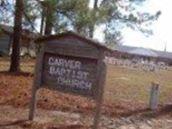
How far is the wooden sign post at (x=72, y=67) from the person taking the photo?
35.8ft

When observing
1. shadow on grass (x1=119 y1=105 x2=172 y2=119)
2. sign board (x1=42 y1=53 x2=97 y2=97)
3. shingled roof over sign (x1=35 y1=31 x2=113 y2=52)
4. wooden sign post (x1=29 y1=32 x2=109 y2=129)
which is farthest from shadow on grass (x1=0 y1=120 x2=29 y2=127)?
shadow on grass (x1=119 y1=105 x2=172 y2=119)

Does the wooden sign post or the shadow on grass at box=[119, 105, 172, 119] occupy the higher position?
the wooden sign post

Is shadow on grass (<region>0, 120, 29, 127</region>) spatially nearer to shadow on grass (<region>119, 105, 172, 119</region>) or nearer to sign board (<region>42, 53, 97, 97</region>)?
sign board (<region>42, 53, 97, 97</region>)

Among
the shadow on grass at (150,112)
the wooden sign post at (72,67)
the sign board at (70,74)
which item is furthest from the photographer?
the shadow on grass at (150,112)

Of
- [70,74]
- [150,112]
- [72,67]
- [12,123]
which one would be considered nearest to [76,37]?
[72,67]

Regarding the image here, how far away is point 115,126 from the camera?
11.8 metres

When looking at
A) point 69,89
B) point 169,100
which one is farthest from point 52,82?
point 169,100

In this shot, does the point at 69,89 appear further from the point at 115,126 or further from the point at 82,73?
the point at 115,126

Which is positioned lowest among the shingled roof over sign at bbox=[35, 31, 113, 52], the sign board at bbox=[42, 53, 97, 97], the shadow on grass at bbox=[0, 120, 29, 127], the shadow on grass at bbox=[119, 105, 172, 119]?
the shadow on grass at bbox=[0, 120, 29, 127]

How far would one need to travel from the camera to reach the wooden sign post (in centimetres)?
1092

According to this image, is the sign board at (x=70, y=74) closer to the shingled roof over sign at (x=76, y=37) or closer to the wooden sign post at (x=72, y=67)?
the wooden sign post at (x=72, y=67)

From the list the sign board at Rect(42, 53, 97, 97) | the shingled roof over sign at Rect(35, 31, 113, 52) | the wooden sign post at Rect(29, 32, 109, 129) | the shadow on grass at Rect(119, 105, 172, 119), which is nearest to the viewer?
the shingled roof over sign at Rect(35, 31, 113, 52)

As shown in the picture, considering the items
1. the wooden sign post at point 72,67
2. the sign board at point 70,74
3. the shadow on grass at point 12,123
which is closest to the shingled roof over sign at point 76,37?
the wooden sign post at point 72,67

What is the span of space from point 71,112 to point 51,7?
825 centimetres
